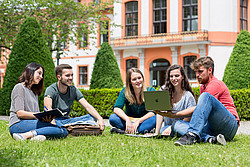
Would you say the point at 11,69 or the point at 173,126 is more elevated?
the point at 11,69

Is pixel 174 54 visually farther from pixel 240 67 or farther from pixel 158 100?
pixel 158 100

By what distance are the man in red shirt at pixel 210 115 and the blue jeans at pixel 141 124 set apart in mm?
932

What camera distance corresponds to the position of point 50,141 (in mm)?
4809

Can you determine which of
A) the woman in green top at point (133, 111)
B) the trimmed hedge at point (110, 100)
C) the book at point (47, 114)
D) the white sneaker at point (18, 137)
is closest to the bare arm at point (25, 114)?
the book at point (47, 114)

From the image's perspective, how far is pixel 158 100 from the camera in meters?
4.70

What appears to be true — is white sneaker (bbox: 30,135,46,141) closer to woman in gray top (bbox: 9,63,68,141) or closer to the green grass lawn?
woman in gray top (bbox: 9,63,68,141)

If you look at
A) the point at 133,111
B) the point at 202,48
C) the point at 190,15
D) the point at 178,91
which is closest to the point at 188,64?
the point at 202,48

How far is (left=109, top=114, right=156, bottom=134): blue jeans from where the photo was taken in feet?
20.0

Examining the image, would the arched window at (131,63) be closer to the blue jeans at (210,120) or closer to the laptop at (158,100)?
the blue jeans at (210,120)

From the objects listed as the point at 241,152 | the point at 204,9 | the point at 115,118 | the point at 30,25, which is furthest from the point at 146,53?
the point at 241,152

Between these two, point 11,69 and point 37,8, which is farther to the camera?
point 37,8

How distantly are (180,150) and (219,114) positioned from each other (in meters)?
0.90

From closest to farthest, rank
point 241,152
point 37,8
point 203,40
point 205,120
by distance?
point 241,152, point 205,120, point 37,8, point 203,40

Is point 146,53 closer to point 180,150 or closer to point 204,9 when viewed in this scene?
point 204,9
